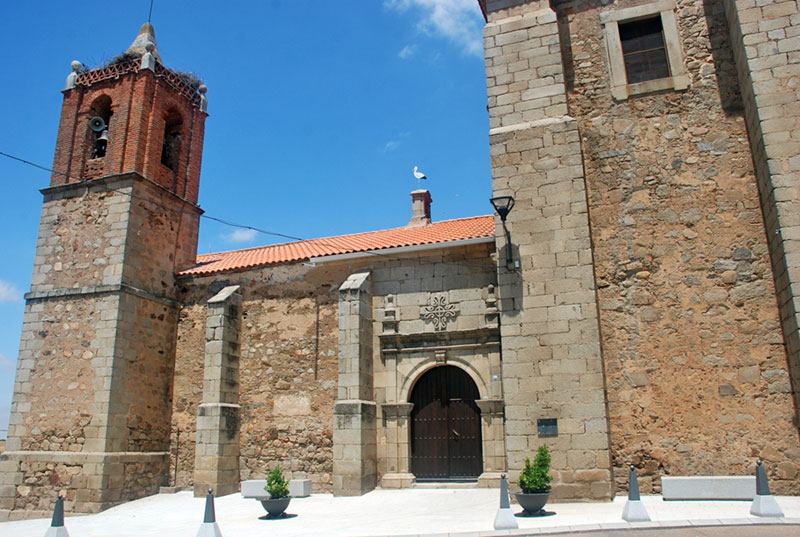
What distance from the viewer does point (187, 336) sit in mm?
14547

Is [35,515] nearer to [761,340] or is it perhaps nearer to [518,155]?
[518,155]

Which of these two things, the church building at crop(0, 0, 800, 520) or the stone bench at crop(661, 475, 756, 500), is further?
the church building at crop(0, 0, 800, 520)

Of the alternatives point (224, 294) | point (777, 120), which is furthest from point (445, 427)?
point (777, 120)

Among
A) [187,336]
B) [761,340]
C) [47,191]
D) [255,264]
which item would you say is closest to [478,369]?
[761,340]

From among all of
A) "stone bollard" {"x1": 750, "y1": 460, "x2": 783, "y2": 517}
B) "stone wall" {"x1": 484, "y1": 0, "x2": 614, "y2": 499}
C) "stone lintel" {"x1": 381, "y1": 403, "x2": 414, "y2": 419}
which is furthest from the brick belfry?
"stone bollard" {"x1": 750, "y1": 460, "x2": 783, "y2": 517}

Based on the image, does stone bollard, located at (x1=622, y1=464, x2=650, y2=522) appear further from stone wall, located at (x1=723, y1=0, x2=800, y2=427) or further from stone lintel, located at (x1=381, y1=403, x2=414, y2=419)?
stone lintel, located at (x1=381, y1=403, x2=414, y2=419)

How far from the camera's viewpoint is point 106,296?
13.3m

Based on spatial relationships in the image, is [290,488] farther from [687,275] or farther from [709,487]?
[687,275]

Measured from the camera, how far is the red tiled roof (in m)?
13.1

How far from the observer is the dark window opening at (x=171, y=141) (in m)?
16.3

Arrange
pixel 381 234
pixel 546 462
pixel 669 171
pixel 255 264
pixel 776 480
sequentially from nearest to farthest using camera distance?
pixel 546 462 < pixel 776 480 < pixel 669 171 < pixel 255 264 < pixel 381 234

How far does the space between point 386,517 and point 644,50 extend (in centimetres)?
890

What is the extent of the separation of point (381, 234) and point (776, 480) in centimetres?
965

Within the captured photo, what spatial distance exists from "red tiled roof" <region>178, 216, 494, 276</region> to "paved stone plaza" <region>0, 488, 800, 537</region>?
4920 millimetres
